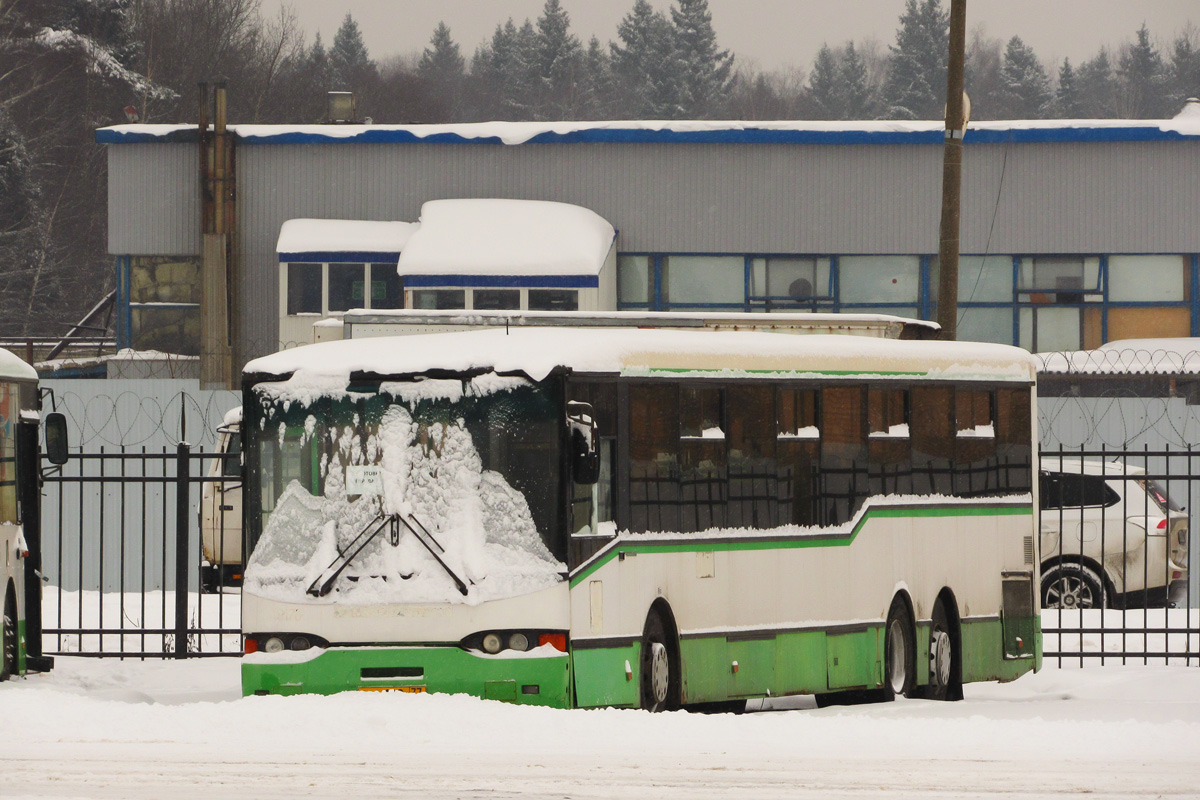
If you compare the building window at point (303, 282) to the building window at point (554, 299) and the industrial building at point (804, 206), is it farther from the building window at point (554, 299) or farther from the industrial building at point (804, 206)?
the building window at point (554, 299)

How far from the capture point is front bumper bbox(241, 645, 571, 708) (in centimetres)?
1119

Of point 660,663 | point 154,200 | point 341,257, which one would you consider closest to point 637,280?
point 341,257

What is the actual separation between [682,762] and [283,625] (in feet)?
9.09

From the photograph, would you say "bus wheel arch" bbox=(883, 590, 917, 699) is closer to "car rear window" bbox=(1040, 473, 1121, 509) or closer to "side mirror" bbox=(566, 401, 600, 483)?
"side mirror" bbox=(566, 401, 600, 483)

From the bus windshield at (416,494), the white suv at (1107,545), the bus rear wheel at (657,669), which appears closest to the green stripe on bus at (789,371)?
the bus windshield at (416,494)

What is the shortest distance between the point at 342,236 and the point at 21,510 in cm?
2235

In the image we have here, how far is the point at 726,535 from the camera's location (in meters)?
12.9

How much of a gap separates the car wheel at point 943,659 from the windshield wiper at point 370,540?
5137 mm

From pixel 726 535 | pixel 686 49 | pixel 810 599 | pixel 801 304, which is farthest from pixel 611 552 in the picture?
pixel 686 49

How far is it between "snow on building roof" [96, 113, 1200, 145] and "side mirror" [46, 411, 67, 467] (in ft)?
73.9

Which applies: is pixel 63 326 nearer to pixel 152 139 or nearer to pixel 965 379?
pixel 152 139

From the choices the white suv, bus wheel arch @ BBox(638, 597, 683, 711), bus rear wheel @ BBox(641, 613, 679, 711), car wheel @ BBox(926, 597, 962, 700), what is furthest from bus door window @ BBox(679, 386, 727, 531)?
the white suv

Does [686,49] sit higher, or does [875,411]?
[686,49]

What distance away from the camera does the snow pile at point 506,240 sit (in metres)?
34.6
